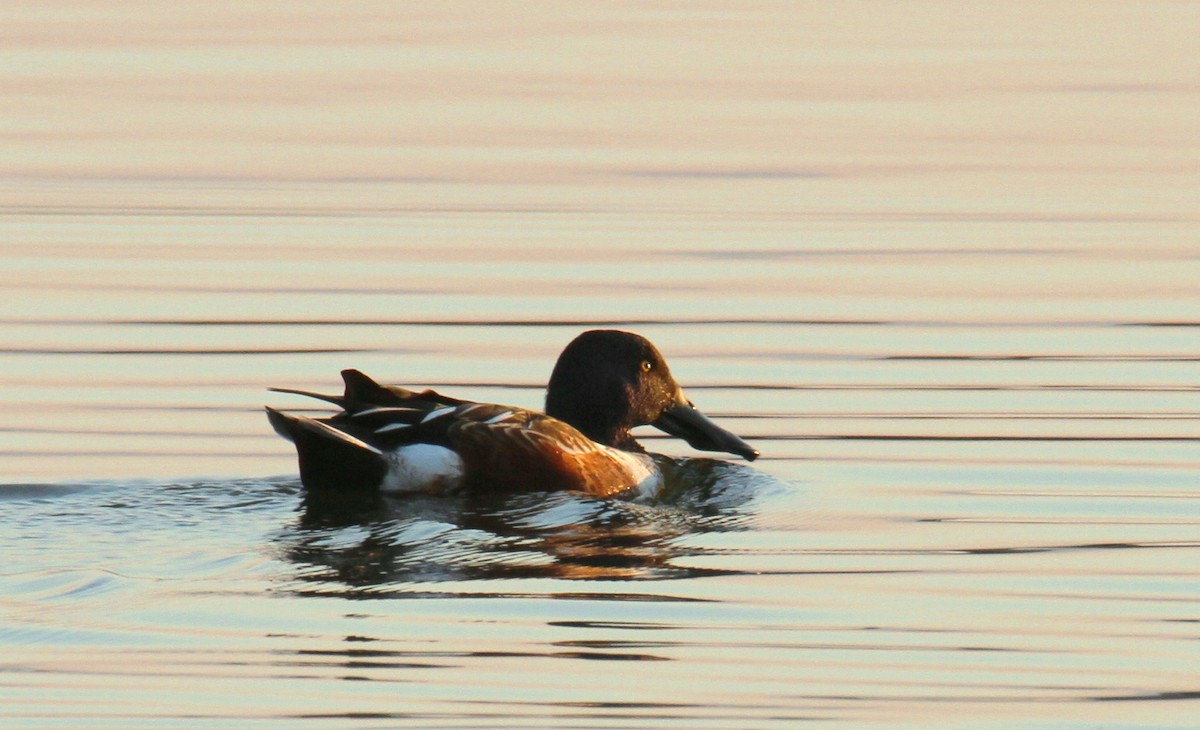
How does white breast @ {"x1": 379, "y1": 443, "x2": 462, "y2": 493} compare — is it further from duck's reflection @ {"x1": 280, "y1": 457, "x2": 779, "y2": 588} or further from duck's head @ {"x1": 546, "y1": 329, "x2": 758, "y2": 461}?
duck's head @ {"x1": 546, "y1": 329, "x2": 758, "y2": 461}

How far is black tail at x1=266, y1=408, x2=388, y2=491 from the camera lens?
9.49 metres

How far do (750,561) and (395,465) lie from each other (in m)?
1.82

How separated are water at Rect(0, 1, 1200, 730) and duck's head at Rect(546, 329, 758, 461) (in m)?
0.21

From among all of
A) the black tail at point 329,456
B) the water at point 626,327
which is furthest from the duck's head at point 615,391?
the black tail at point 329,456

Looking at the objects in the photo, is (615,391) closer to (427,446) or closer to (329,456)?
Answer: (427,446)

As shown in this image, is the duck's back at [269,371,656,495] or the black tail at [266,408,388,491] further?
the duck's back at [269,371,656,495]

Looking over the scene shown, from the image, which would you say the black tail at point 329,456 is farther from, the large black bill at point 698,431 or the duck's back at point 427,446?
the large black bill at point 698,431

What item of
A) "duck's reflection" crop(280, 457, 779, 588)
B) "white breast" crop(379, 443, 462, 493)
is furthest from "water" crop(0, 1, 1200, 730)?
"white breast" crop(379, 443, 462, 493)

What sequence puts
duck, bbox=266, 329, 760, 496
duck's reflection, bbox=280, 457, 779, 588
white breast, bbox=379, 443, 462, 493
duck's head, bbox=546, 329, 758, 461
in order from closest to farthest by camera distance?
1. duck's reflection, bbox=280, 457, 779, 588
2. duck, bbox=266, 329, 760, 496
3. white breast, bbox=379, 443, 462, 493
4. duck's head, bbox=546, 329, 758, 461

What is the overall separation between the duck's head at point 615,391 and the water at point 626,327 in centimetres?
21

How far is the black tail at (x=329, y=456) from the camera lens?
9492 mm

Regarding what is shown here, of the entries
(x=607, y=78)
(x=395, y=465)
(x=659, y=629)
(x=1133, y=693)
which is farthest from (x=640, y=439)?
(x=607, y=78)

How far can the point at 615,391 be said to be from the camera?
→ 11.2m

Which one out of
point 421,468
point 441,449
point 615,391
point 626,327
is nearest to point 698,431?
point 615,391
